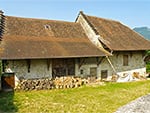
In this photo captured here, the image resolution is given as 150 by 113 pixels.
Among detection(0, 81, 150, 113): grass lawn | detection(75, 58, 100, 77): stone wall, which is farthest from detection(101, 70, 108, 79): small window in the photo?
detection(0, 81, 150, 113): grass lawn

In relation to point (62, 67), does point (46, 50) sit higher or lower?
higher

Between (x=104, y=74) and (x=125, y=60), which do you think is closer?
(x=104, y=74)

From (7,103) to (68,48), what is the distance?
878 centimetres

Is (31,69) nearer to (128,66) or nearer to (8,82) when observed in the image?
(8,82)

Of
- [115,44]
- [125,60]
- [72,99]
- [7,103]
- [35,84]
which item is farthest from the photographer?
[125,60]

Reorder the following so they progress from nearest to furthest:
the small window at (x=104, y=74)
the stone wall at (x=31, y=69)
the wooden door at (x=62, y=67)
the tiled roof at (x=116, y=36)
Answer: the stone wall at (x=31, y=69)
the wooden door at (x=62, y=67)
the small window at (x=104, y=74)
the tiled roof at (x=116, y=36)

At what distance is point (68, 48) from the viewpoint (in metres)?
21.7

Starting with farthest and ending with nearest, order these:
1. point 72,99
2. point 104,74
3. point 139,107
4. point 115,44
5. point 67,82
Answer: point 115,44
point 104,74
point 67,82
point 72,99
point 139,107

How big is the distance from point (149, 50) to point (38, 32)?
1284cm

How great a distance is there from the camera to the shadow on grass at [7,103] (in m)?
12.9

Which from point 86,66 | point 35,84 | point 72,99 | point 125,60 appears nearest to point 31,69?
point 35,84

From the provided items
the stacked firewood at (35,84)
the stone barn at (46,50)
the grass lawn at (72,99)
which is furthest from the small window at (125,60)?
the stacked firewood at (35,84)

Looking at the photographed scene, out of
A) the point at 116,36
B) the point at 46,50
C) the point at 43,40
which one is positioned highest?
the point at 116,36

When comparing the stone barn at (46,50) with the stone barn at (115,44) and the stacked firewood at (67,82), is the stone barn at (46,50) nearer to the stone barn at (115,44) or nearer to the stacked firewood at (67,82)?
the stone barn at (115,44)
